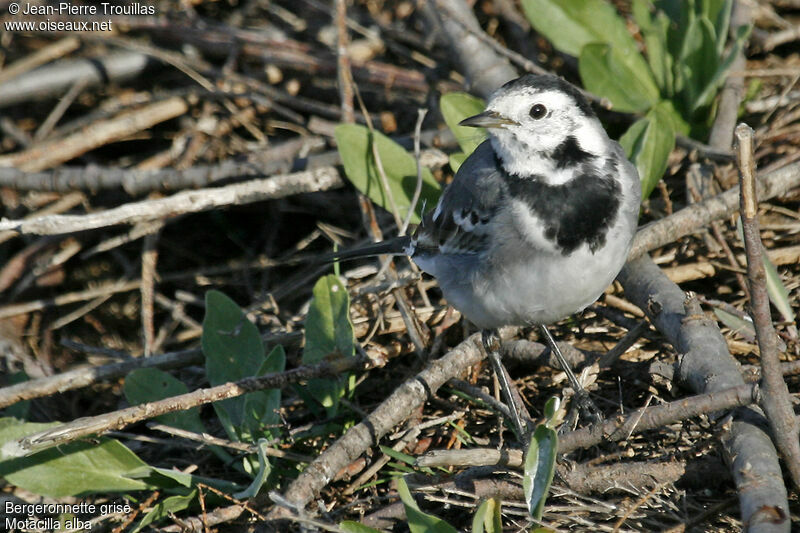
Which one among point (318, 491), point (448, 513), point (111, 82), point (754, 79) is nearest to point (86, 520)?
point (318, 491)

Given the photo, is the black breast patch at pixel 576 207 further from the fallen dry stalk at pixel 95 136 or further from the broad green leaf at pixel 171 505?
the fallen dry stalk at pixel 95 136

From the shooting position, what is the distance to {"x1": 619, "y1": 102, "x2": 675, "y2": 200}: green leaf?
14.5ft

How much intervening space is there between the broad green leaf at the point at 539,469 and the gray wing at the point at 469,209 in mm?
1013

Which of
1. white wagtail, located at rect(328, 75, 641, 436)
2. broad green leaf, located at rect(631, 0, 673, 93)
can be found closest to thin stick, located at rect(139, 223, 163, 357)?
white wagtail, located at rect(328, 75, 641, 436)

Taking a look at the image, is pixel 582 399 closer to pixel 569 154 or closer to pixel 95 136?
pixel 569 154

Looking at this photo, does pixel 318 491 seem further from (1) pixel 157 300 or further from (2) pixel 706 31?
(2) pixel 706 31

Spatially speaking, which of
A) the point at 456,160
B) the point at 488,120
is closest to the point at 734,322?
the point at 488,120

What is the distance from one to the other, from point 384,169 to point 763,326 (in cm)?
246

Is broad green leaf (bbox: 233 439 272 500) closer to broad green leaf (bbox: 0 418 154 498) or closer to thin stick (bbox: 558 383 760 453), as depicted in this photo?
broad green leaf (bbox: 0 418 154 498)

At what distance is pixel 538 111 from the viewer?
11.9 ft

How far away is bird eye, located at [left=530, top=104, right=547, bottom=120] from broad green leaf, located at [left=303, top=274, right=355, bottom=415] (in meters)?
1.28

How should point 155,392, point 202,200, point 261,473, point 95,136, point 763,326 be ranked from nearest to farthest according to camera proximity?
1. point 763,326
2. point 261,473
3. point 155,392
4. point 202,200
5. point 95,136

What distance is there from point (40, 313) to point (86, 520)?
229 cm

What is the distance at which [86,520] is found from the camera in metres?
3.91
